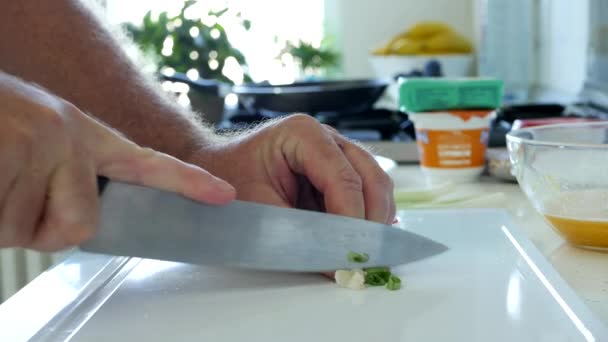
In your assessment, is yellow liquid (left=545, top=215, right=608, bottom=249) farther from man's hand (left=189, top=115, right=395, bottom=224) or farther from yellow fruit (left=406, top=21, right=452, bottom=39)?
yellow fruit (left=406, top=21, right=452, bottom=39)

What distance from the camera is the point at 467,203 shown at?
1005mm

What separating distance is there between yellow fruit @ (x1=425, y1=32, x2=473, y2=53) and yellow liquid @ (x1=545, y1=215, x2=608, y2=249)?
→ 76.6 inches

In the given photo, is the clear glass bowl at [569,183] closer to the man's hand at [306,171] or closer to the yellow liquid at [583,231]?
the yellow liquid at [583,231]

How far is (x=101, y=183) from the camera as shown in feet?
1.99

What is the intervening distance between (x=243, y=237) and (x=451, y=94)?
1.89ft

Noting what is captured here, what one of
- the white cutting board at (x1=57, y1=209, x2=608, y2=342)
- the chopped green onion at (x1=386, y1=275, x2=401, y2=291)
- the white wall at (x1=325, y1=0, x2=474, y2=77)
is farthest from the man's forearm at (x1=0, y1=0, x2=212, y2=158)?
the white wall at (x1=325, y1=0, x2=474, y2=77)

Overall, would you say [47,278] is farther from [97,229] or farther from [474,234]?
[474,234]

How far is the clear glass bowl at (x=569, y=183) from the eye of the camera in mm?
763

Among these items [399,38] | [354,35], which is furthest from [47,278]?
[354,35]

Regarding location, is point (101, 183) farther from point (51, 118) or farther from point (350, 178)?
point (350, 178)

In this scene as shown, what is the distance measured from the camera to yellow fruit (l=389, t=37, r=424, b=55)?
266 centimetres

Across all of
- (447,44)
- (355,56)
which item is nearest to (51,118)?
(447,44)

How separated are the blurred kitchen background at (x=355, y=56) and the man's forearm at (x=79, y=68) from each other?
99 millimetres

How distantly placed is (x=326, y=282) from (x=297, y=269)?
29mm
